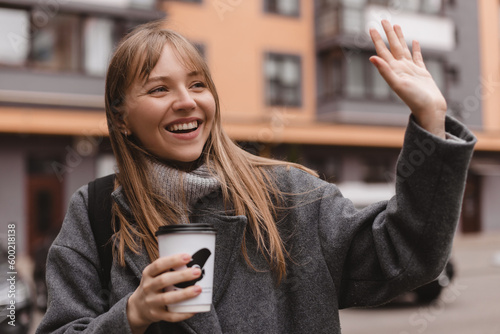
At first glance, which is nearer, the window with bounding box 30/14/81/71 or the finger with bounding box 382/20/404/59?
the finger with bounding box 382/20/404/59

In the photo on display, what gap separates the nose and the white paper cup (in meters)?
0.46

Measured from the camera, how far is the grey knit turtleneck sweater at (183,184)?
70.9 inches

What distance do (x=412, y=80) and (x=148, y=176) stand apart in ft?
2.66

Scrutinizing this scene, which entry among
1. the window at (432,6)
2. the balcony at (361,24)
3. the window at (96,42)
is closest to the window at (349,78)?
the balcony at (361,24)

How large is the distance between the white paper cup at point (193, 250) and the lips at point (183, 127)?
0.46 meters

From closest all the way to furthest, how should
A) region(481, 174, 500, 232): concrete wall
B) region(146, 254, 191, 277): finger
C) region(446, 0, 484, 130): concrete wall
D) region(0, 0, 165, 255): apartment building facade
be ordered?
region(146, 254, 191, 277): finger → region(0, 0, 165, 255): apartment building facade → region(446, 0, 484, 130): concrete wall → region(481, 174, 500, 232): concrete wall

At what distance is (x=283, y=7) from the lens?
21.8 meters

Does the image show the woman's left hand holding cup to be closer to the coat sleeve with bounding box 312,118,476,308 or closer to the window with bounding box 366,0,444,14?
the coat sleeve with bounding box 312,118,476,308

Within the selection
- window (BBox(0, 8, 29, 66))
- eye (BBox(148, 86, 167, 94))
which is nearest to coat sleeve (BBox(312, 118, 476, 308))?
eye (BBox(148, 86, 167, 94))

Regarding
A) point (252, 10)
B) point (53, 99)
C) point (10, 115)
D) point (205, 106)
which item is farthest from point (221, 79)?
point (205, 106)

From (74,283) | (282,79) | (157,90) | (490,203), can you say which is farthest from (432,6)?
(74,283)

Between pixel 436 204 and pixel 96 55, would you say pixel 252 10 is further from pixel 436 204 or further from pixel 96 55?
pixel 436 204

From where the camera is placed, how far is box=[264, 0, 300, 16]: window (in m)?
21.4

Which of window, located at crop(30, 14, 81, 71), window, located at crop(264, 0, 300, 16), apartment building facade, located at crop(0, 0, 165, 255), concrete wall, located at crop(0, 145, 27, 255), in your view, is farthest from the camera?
window, located at crop(264, 0, 300, 16)
